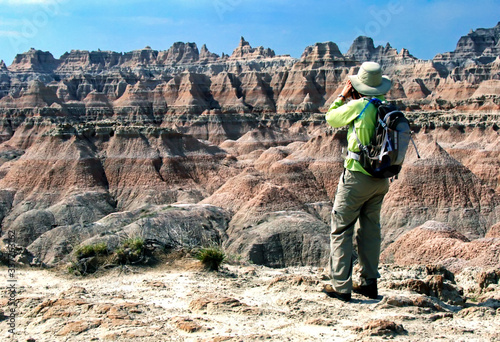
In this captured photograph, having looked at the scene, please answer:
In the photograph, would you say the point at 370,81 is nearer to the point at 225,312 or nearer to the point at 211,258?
the point at 225,312

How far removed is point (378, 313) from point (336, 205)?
4.92ft

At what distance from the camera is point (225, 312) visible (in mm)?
6766

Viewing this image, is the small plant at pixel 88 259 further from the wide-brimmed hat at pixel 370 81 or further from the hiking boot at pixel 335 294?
the wide-brimmed hat at pixel 370 81

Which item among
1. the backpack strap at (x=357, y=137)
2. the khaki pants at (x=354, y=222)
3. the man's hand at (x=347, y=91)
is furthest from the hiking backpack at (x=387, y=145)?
the man's hand at (x=347, y=91)

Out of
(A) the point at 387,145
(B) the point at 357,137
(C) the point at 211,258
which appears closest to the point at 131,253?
Answer: (C) the point at 211,258

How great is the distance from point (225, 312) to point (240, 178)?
28.1 m

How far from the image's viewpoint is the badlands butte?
73.8ft

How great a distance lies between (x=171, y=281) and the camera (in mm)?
8352

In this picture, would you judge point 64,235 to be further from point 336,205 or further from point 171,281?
point 336,205

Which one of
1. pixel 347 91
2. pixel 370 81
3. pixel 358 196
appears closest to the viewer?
pixel 358 196

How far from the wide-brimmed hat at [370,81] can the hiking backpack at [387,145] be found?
408mm

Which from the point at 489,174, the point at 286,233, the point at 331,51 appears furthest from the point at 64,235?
the point at 331,51

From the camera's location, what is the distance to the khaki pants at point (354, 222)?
703cm

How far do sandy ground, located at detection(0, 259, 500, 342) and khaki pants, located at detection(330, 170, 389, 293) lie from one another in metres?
0.39
